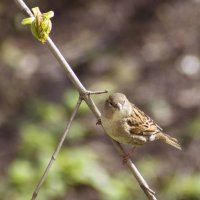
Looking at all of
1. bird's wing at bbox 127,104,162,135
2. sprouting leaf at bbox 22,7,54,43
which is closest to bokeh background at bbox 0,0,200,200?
bird's wing at bbox 127,104,162,135

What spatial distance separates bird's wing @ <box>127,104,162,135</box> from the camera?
442 centimetres

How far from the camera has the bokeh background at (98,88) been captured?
725 cm

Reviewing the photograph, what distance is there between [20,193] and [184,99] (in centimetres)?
344

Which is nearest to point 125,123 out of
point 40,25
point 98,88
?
point 40,25

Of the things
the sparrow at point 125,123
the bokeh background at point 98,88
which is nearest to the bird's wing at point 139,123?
the sparrow at point 125,123

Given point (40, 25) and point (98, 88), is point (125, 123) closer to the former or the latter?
point (40, 25)

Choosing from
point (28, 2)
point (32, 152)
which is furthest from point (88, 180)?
point (28, 2)

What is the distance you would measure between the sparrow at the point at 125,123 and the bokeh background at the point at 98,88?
2.52 m

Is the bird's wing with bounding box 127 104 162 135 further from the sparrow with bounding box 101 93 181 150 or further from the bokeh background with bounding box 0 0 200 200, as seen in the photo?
the bokeh background with bounding box 0 0 200 200

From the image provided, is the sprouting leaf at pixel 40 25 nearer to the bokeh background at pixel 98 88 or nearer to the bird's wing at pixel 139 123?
the bird's wing at pixel 139 123

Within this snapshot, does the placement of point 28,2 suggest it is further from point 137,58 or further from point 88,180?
point 88,180

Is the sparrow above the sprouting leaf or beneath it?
beneath

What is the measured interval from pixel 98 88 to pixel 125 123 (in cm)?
502

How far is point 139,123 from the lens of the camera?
4496mm
